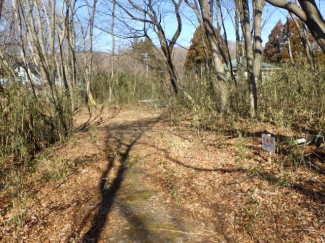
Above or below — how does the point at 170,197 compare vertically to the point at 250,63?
below

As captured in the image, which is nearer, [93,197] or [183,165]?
[93,197]

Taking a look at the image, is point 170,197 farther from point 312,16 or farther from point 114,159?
point 312,16

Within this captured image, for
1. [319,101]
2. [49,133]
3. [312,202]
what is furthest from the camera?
[49,133]

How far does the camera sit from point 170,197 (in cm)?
343

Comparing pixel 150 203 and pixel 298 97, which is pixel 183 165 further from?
pixel 298 97

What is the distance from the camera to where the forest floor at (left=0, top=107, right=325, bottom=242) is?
266 centimetres

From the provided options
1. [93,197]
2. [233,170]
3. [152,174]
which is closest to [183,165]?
[152,174]

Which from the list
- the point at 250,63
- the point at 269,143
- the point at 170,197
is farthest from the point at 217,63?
the point at 170,197

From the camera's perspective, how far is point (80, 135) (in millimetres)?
6930

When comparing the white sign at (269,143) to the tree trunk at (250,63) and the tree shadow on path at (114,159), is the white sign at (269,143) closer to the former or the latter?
the tree trunk at (250,63)

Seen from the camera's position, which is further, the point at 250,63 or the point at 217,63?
the point at 217,63

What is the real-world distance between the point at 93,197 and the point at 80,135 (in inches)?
144

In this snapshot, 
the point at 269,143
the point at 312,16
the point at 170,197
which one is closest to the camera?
the point at 312,16

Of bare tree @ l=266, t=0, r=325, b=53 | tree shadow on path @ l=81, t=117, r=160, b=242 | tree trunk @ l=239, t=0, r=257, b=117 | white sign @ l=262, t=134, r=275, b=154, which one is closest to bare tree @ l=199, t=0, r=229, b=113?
tree trunk @ l=239, t=0, r=257, b=117
